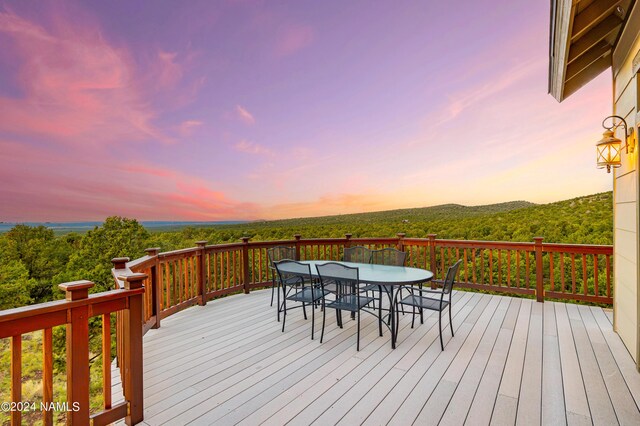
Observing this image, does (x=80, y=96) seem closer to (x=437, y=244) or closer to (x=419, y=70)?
(x=419, y=70)

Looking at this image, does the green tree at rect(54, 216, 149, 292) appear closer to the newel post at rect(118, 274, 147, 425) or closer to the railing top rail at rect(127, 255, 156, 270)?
the railing top rail at rect(127, 255, 156, 270)

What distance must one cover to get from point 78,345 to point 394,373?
2.39m

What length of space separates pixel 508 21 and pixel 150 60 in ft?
27.4

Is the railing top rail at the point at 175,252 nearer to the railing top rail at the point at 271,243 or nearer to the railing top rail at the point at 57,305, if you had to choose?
the railing top rail at the point at 271,243

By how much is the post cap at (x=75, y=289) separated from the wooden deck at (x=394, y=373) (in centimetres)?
103

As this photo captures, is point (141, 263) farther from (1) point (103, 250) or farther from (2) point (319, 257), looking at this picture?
(1) point (103, 250)

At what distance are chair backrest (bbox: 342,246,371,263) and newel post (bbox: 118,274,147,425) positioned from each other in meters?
3.38

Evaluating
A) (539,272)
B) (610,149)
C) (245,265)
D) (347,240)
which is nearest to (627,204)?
(610,149)

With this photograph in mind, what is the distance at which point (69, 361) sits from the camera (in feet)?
5.27

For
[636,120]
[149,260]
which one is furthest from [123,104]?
[636,120]

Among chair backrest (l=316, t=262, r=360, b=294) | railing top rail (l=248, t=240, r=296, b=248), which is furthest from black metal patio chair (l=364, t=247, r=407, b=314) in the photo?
railing top rail (l=248, t=240, r=296, b=248)

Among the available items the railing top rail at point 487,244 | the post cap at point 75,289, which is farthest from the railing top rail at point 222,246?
the railing top rail at point 487,244

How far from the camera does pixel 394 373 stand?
254cm

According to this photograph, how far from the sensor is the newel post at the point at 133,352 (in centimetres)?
189
